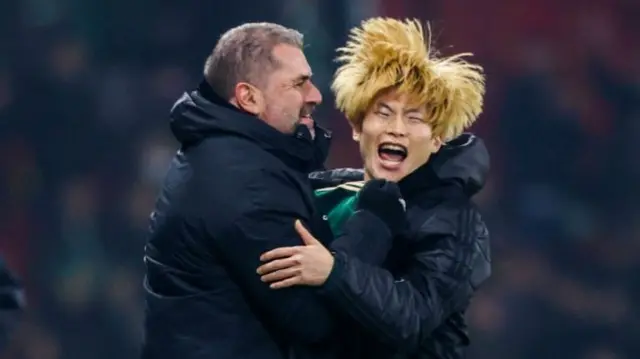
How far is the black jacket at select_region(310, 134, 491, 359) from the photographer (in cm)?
217

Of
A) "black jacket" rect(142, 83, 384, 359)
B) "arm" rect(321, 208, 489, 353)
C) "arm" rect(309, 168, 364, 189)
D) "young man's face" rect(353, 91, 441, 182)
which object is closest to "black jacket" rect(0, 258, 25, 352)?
"arm" rect(309, 168, 364, 189)

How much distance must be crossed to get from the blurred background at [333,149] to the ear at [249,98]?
187 centimetres

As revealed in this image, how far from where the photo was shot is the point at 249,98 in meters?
2.28

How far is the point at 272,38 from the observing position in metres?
2.32

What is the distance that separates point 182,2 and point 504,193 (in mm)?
1222

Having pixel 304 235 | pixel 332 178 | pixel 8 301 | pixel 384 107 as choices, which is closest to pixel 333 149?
pixel 8 301

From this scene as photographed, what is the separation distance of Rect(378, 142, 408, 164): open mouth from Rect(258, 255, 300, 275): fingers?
340 millimetres

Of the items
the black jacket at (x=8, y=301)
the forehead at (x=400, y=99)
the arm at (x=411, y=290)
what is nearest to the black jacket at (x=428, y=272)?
the arm at (x=411, y=290)

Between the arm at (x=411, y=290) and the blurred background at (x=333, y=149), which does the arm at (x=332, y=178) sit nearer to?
the arm at (x=411, y=290)

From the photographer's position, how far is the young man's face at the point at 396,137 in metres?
2.38

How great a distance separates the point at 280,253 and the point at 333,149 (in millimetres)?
2108

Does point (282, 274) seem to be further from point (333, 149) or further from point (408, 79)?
point (333, 149)

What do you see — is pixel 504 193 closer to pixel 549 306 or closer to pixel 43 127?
pixel 549 306

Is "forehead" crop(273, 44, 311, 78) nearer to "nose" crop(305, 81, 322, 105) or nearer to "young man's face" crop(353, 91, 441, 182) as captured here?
"nose" crop(305, 81, 322, 105)
